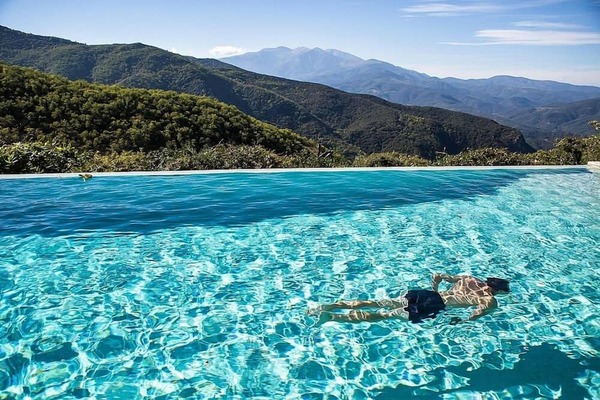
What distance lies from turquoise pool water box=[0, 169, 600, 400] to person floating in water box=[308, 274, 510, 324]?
0.11m

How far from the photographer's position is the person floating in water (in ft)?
12.7

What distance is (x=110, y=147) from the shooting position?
1569 cm

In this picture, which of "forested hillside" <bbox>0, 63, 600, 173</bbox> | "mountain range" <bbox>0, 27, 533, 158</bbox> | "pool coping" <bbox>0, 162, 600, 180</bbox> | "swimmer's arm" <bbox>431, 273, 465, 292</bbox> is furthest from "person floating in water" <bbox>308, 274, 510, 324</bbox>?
"mountain range" <bbox>0, 27, 533, 158</bbox>

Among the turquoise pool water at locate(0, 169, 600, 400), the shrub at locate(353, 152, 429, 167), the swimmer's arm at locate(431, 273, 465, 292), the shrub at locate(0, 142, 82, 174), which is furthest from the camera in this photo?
the shrub at locate(353, 152, 429, 167)

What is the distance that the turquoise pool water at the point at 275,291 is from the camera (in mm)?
3000

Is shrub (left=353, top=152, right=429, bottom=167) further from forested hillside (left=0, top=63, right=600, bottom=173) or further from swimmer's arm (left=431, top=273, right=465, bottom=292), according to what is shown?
swimmer's arm (left=431, top=273, right=465, bottom=292)

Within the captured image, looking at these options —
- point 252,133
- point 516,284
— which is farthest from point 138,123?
point 516,284

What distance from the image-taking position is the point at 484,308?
4.02m

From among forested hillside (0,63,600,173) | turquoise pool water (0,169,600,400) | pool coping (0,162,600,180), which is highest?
forested hillside (0,63,600,173)

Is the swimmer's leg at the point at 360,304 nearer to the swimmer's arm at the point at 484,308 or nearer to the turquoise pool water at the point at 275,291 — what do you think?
the turquoise pool water at the point at 275,291

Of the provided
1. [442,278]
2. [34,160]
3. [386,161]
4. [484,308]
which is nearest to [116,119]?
[34,160]

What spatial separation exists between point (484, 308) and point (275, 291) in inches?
76.5

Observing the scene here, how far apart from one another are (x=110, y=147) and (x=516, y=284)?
14519 mm

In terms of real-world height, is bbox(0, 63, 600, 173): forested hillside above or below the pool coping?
above
